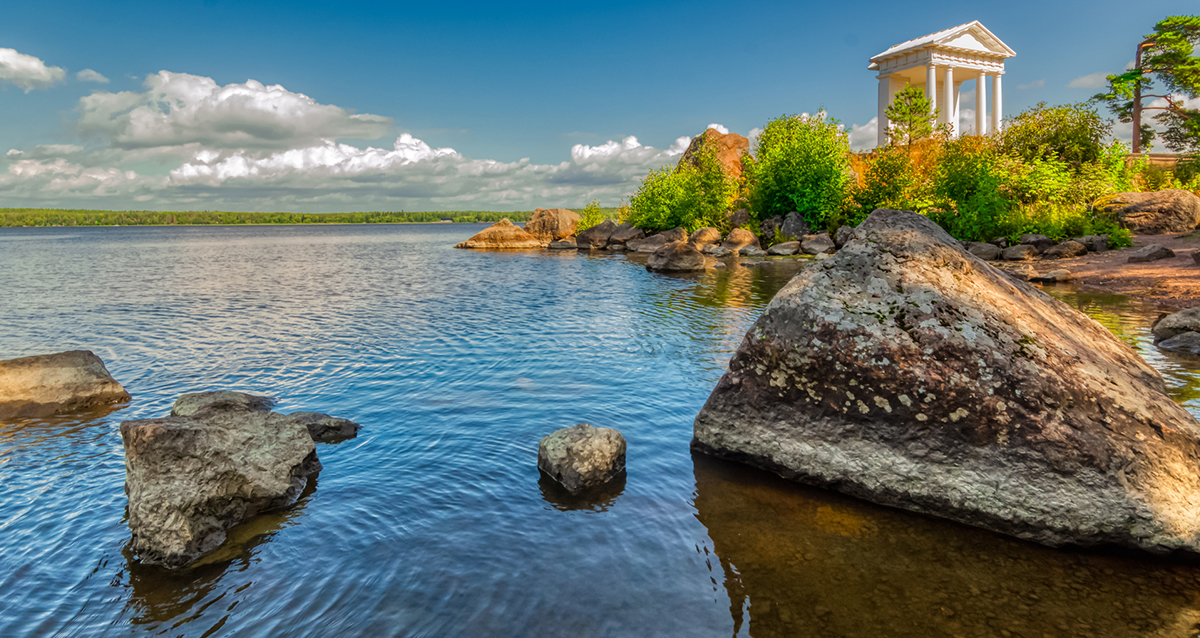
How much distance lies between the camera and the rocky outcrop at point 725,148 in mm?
69688

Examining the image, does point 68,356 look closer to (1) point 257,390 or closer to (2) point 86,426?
(2) point 86,426

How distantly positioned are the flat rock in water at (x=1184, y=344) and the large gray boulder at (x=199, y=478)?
16.6m

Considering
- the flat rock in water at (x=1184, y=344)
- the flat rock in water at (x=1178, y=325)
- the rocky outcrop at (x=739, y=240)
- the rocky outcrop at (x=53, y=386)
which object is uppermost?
the rocky outcrop at (x=739, y=240)

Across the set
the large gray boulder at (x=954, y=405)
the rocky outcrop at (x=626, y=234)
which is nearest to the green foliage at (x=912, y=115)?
the rocky outcrop at (x=626, y=234)

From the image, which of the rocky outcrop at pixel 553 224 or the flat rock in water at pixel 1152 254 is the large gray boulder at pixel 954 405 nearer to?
the flat rock in water at pixel 1152 254

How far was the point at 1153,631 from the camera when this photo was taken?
4.59m

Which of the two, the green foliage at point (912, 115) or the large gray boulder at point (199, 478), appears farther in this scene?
the green foliage at point (912, 115)

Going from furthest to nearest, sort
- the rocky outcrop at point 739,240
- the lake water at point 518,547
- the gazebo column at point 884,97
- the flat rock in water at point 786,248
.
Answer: the gazebo column at point 884,97 < the rocky outcrop at point 739,240 < the flat rock in water at point 786,248 < the lake water at point 518,547

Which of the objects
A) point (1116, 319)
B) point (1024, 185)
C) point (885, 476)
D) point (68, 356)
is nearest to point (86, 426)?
point (68, 356)

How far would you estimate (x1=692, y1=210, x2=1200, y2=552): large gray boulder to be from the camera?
5.66 m

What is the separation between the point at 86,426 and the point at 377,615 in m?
7.94

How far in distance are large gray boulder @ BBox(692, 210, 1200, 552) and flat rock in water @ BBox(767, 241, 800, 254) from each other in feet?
123

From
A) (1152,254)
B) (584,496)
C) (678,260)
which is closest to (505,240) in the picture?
(678,260)

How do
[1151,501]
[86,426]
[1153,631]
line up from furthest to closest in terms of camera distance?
[86,426], [1151,501], [1153,631]
